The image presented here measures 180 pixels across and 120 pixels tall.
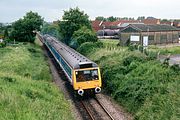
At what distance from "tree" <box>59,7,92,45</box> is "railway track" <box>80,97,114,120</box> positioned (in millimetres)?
31846

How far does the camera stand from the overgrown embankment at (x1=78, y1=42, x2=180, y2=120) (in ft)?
53.5

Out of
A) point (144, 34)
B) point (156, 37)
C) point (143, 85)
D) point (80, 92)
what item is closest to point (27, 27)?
point (144, 34)

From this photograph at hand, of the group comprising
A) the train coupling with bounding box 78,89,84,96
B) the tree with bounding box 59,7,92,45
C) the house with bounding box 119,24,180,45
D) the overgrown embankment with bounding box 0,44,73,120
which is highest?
the tree with bounding box 59,7,92,45

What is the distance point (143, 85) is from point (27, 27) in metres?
42.4

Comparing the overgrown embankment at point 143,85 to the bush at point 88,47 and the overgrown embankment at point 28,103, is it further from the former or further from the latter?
the bush at point 88,47

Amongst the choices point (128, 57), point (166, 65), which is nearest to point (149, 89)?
point (166, 65)

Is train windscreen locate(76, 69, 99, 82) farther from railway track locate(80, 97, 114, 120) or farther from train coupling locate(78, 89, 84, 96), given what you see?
railway track locate(80, 97, 114, 120)

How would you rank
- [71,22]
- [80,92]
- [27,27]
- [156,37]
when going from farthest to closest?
[27,27] < [71,22] < [156,37] < [80,92]

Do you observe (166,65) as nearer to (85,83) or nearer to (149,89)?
(149,89)

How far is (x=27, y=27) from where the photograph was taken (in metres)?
58.2

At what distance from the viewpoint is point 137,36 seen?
46.5 meters

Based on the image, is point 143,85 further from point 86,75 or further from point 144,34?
point 144,34

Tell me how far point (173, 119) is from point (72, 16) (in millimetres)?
40535

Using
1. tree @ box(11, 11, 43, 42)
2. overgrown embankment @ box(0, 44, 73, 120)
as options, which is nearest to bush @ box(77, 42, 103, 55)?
overgrown embankment @ box(0, 44, 73, 120)
